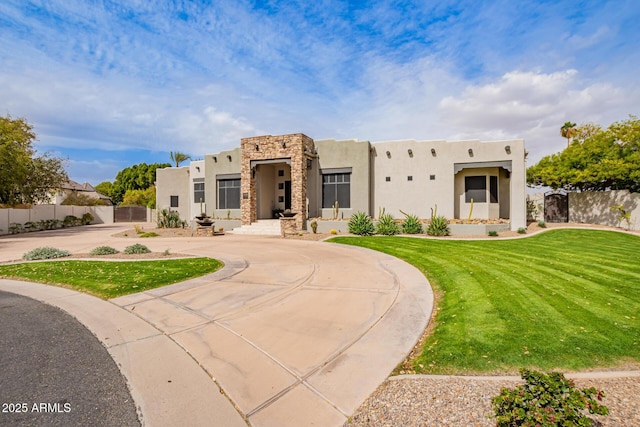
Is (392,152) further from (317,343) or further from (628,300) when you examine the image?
(317,343)

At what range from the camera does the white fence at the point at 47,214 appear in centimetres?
2164

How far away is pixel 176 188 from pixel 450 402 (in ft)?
90.0

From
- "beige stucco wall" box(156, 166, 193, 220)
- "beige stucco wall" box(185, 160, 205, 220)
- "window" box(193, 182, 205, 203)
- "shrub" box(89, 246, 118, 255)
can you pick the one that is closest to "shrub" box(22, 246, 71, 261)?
"shrub" box(89, 246, 118, 255)

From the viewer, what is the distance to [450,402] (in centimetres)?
289

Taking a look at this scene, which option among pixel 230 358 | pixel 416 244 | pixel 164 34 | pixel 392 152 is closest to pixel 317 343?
pixel 230 358

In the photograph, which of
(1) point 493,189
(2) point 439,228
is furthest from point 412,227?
(1) point 493,189

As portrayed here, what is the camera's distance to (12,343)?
13.8 feet

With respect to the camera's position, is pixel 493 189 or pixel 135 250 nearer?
pixel 135 250

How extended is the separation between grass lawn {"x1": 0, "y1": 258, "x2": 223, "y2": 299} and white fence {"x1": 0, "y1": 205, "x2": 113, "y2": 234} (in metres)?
17.3

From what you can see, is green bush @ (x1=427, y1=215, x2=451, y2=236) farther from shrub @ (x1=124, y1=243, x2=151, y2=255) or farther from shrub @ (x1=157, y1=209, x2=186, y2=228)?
shrub @ (x1=157, y1=209, x2=186, y2=228)

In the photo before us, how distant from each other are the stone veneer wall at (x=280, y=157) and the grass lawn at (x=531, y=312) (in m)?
10.6

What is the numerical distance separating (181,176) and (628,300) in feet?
90.3

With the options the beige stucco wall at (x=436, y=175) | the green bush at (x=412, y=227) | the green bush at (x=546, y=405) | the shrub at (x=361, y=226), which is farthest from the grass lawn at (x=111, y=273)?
the beige stucco wall at (x=436, y=175)

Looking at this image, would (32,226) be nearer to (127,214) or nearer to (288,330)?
(127,214)
